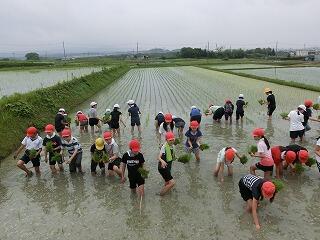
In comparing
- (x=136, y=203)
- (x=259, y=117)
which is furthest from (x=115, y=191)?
(x=259, y=117)

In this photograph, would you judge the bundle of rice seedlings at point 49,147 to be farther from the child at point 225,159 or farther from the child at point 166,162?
the child at point 225,159

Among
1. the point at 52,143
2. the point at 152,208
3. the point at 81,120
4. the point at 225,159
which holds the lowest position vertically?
the point at 152,208

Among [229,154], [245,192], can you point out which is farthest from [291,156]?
[245,192]

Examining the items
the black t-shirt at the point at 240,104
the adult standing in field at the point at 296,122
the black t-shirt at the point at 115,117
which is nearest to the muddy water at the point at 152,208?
the adult standing in field at the point at 296,122

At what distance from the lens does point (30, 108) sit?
45.5 feet

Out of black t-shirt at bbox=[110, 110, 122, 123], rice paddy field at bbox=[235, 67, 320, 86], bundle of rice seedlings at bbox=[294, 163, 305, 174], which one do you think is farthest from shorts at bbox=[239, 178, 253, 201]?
rice paddy field at bbox=[235, 67, 320, 86]

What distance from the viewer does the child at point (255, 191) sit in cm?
556

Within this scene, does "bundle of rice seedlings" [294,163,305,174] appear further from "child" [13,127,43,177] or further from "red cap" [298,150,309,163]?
"child" [13,127,43,177]

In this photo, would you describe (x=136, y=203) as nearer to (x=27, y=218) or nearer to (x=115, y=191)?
(x=115, y=191)

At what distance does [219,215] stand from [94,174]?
11.4ft

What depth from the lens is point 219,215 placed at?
630cm

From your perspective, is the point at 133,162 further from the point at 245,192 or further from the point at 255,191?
the point at 255,191

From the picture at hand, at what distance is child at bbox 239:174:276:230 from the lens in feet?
18.2

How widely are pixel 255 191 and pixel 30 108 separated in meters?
10.5
